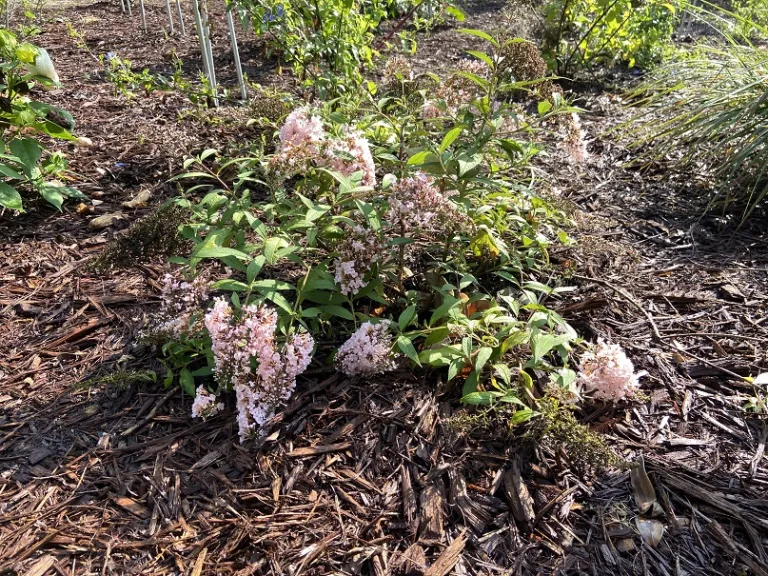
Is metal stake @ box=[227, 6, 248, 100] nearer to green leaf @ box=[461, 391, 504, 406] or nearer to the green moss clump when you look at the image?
the green moss clump

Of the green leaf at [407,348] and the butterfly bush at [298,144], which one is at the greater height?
the butterfly bush at [298,144]

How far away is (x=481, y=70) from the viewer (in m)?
2.74

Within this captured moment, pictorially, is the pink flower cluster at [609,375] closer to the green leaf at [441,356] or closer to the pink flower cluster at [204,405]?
the green leaf at [441,356]

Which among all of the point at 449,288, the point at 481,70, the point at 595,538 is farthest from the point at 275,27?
the point at 595,538

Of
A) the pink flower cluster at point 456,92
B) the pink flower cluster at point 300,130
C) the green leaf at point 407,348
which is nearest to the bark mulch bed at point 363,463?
the green leaf at point 407,348

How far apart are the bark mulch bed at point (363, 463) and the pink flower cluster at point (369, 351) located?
89mm

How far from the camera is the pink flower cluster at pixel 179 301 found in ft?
6.57

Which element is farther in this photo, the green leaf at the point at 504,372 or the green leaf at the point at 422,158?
the green leaf at the point at 422,158

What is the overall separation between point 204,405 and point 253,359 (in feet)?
0.72

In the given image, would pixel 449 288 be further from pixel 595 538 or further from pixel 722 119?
pixel 722 119

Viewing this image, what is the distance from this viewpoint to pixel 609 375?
1.89 metres

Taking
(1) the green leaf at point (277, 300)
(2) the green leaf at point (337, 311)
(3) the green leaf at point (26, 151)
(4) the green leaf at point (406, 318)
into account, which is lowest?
(2) the green leaf at point (337, 311)

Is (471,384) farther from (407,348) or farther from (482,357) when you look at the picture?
(407,348)

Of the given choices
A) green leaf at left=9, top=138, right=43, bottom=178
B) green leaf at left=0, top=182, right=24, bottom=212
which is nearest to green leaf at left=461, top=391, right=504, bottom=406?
green leaf at left=0, top=182, right=24, bottom=212
